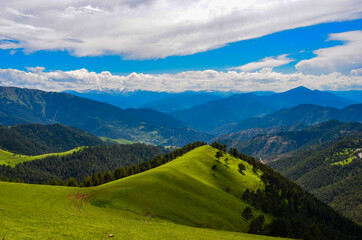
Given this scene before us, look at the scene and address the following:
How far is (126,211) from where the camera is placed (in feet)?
225

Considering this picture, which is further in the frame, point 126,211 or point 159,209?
point 159,209

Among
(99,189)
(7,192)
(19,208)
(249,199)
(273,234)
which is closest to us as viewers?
(19,208)

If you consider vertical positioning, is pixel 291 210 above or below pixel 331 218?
above

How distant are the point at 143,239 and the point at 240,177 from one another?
12402cm

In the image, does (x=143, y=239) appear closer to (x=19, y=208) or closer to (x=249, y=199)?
(x=19, y=208)

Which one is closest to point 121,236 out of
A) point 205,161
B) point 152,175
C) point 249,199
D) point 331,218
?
point 152,175

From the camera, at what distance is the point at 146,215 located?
70125 mm

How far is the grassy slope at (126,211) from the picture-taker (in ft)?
130

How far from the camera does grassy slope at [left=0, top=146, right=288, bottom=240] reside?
39750 millimetres

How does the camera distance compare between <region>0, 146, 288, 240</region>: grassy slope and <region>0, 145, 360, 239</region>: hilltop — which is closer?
<region>0, 146, 288, 240</region>: grassy slope

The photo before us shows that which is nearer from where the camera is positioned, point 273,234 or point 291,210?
point 273,234

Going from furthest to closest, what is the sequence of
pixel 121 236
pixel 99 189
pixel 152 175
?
pixel 152 175, pixel 99 189, pixel 121 236

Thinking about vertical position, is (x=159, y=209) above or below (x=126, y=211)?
below

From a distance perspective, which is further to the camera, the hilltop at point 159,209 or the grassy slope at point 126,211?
the hilltop at point 159,209
